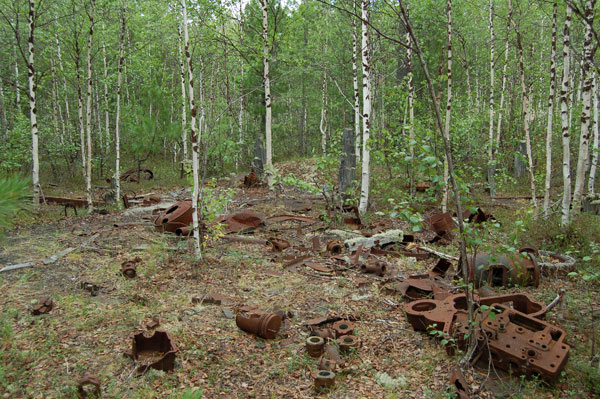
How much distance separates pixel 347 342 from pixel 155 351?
74.9 inches

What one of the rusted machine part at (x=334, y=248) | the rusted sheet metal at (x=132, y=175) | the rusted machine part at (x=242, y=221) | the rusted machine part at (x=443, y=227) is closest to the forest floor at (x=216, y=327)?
the rusted machine part at (x=334, y=248)

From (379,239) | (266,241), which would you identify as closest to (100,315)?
(266,241)

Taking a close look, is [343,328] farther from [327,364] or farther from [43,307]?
[43,307]

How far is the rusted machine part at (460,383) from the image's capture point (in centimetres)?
298

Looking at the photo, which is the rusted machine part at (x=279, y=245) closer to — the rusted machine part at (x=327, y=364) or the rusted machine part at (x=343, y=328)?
the rusted machine part at (x=343, y=328)

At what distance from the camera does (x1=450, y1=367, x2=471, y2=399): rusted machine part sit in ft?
9.78

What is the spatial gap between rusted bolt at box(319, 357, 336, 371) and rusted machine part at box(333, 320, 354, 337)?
0.54 meters

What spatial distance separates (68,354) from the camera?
3.54 m

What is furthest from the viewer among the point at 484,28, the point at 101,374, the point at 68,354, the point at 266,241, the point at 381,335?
the point at 484,28

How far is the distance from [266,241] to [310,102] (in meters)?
17.9

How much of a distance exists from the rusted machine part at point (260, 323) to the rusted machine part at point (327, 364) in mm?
731

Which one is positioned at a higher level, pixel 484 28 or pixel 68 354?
pixel 484 28

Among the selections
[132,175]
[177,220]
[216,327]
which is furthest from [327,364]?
[132,175]

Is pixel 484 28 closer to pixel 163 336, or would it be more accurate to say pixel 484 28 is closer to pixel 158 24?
pixel 158 24
